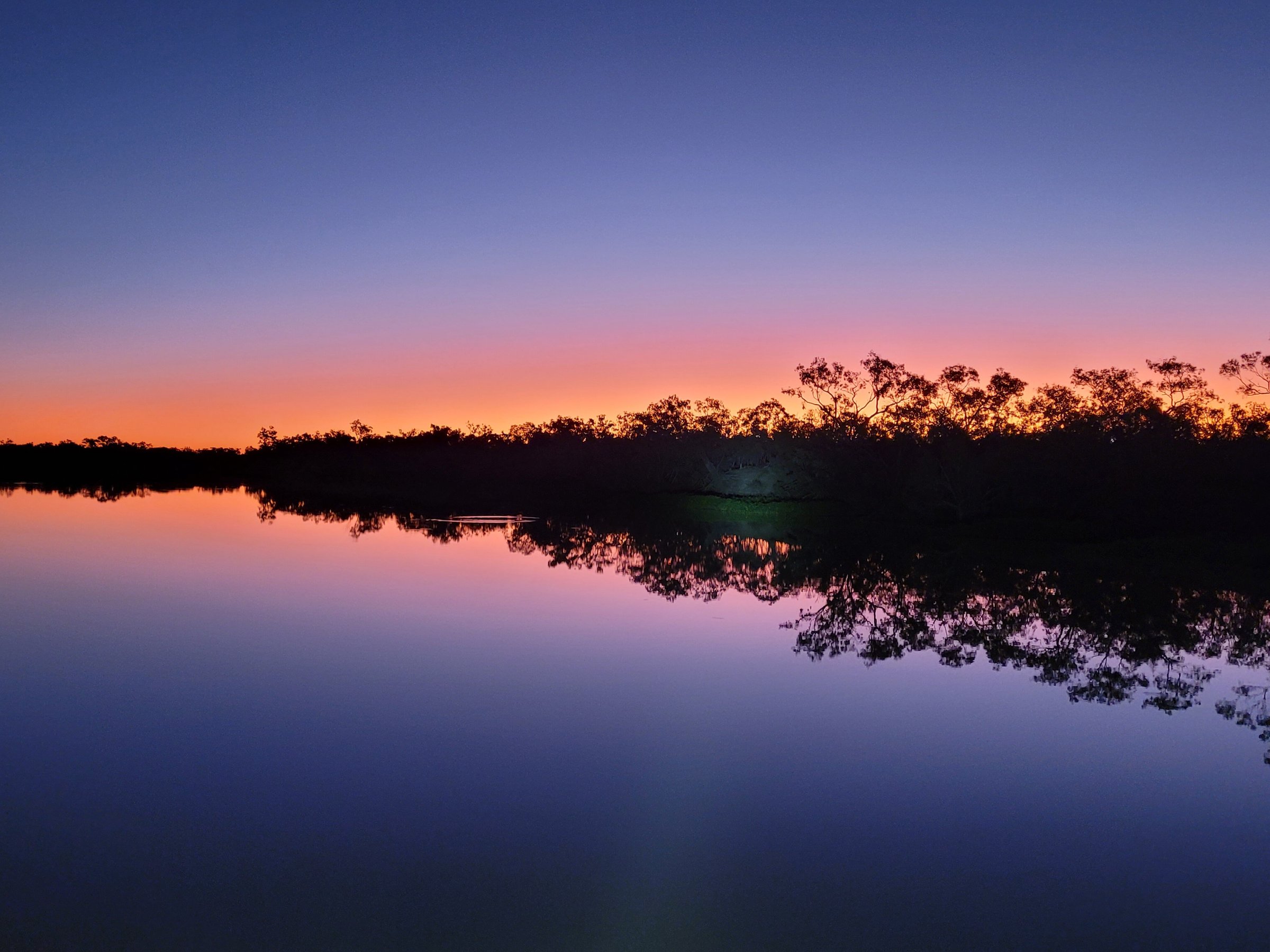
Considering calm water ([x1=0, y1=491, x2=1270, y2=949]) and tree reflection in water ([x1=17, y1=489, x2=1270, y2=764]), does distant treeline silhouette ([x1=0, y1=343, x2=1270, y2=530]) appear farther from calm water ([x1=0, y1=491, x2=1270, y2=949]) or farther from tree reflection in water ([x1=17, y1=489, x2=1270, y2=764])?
calm water ([x1=0, y1=491, x2=1270, y2=949])

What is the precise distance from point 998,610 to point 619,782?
39.1 ft

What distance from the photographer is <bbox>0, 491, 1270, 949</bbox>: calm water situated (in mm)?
5066

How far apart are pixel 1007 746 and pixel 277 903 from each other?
6.64 metres

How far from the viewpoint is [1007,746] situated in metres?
8.70

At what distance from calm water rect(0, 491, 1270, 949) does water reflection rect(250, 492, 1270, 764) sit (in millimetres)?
133

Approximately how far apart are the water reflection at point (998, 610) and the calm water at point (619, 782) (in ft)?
0.44

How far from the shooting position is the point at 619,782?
7332 mm

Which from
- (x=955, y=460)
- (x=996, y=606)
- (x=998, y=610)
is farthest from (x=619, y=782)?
(x=955, y=460)

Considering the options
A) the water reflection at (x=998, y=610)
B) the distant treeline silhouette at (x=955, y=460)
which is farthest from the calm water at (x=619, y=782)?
the distant treeline silhouette at (x=955, y=460)

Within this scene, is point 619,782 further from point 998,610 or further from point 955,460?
point 955,460

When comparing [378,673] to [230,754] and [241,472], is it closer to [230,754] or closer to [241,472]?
[230,754]

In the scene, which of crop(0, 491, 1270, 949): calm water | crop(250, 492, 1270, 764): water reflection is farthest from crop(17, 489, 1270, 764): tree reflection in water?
crop(0, 491, 1270, 949): calm water

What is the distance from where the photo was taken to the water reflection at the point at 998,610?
1202 centimetres

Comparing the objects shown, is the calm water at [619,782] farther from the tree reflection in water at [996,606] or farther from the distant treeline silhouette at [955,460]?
the distant treeline silhouette at [955,460]
